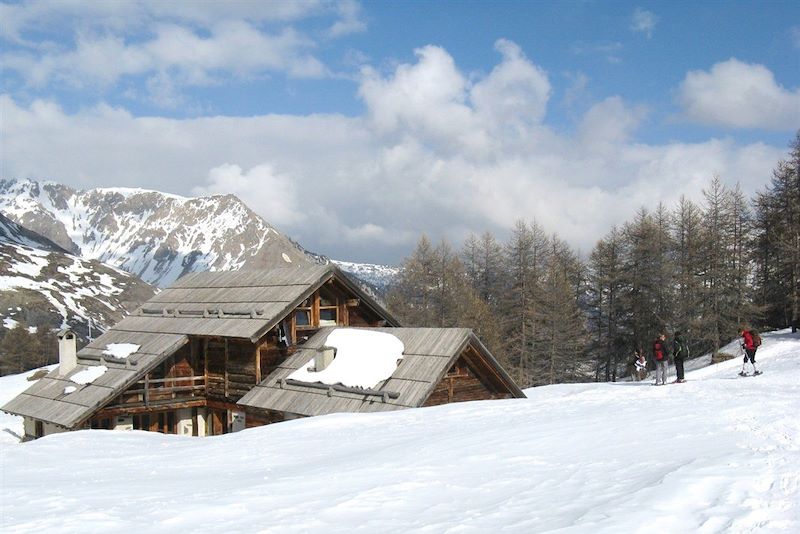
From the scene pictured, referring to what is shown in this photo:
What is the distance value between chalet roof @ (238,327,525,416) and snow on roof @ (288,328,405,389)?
12.7 inches

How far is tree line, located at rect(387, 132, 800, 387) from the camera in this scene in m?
43.6

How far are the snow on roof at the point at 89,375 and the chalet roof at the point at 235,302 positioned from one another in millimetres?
3053

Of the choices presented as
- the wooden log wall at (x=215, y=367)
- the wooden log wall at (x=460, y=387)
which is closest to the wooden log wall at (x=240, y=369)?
the wooden log wall at (x=215, y=367)

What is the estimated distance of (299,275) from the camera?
97.9 ft

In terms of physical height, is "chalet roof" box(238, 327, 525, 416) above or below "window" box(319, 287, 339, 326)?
below

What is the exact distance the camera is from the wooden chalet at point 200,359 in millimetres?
27062

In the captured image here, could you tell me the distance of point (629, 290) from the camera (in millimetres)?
49875

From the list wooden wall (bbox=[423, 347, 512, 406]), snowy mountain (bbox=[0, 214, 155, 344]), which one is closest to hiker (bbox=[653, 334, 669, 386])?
wooden wall (bbox=[423, 347, 512, 406])

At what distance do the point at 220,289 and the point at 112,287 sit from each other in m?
165

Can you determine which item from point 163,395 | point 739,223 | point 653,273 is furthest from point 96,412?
point 739,223

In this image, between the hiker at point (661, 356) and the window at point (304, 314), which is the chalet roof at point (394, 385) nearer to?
the window at point (304, 314)

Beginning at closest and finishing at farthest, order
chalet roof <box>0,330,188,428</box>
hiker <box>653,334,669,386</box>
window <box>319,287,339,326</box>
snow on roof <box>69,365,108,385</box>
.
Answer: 1. hiker <box>653,334,669,386</box>
2. chalet roof <box>0,330,188,428</box>
3. snow on roof <box>69,365,108,385</box>
4. window <box>319,287,339,326</box>

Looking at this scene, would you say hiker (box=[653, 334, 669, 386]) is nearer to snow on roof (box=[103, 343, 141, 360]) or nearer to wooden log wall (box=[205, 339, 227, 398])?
wooden log wall (box=[205, 339, 227, 398])

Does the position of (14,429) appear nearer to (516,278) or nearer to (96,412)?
(96,412)
